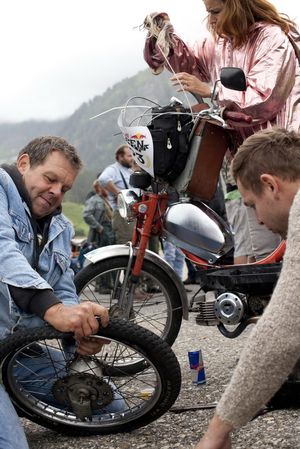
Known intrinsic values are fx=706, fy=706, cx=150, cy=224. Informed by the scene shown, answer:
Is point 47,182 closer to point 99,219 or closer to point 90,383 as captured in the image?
point 90,383

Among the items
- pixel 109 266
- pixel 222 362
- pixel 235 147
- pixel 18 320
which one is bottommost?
pixel 222 362

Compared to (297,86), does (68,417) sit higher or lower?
lower

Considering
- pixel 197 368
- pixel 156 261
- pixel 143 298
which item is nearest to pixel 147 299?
pixel 143 298

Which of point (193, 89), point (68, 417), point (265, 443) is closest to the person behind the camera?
point (265, 443)

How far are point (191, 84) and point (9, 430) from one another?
202cm

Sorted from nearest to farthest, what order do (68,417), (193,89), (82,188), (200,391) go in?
(68,417), (200,391), (193,89), (82,188)

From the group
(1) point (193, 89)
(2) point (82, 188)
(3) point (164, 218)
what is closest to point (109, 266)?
(3) point (164, 218)

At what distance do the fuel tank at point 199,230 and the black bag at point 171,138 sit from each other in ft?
0.74

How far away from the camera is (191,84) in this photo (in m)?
3.64

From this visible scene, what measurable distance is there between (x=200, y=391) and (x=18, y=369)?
0.93 m

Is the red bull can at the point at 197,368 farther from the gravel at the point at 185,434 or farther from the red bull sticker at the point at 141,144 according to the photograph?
the red bull sticker at the point at 141,144

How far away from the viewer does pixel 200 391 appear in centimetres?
328

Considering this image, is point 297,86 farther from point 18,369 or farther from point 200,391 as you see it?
point 18,369

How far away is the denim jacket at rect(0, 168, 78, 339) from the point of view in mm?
2432
